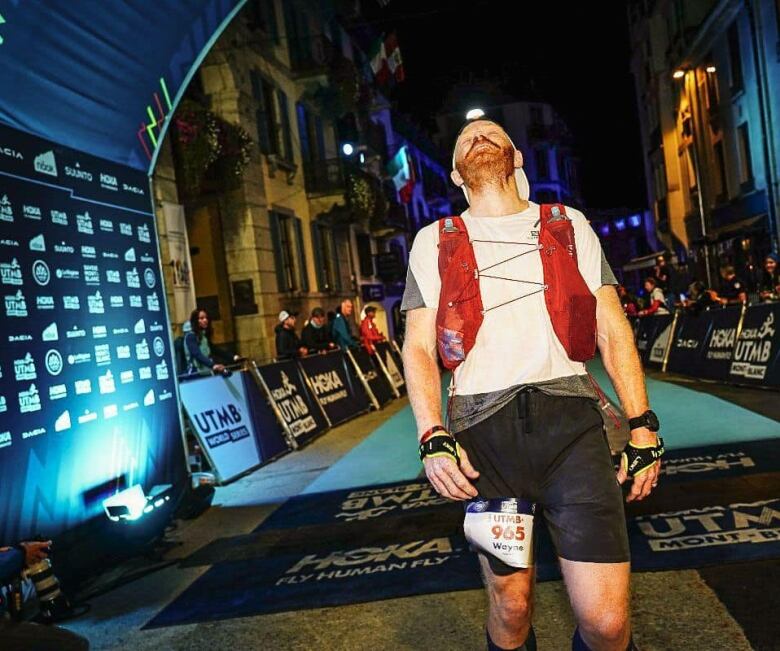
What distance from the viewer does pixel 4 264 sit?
564 centimetres

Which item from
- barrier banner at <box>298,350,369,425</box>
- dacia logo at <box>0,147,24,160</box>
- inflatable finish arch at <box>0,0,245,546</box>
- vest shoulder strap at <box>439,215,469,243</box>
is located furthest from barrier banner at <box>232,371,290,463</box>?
vest shoulder strap at <box>439,215,469,243</box>

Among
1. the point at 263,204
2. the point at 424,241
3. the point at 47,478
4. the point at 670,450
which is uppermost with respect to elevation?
the point at 263,204

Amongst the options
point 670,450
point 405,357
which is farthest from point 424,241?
point 670,450

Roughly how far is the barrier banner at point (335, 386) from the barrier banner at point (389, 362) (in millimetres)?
2572

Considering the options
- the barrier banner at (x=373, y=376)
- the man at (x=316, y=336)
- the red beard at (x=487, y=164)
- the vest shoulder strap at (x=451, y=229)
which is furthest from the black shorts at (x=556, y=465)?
the barrier banner at (x=373, y=376)

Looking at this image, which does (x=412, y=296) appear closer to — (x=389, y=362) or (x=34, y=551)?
(x=34, y=551)

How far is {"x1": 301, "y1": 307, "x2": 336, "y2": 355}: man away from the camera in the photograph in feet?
53.2

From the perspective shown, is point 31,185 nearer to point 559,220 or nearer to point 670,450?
point 559,220

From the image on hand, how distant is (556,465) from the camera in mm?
2693

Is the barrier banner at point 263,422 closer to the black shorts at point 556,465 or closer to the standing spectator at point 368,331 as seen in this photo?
the standing spectator at point 368,331

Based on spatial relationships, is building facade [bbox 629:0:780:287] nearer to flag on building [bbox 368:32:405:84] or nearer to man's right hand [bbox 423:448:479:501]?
flag on building [bbox 368:32:405:84]

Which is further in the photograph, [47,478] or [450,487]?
[47,478]

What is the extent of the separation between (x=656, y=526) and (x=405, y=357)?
328 cm

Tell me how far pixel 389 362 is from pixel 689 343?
21.6 feet
